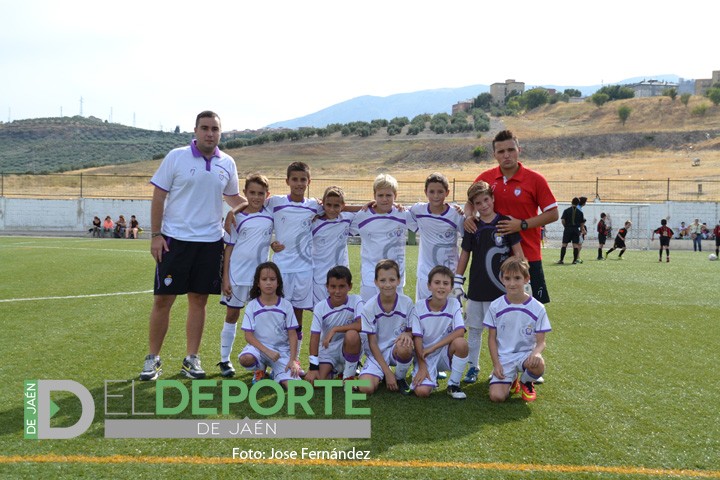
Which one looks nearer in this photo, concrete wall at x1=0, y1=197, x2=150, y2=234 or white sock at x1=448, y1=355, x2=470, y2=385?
white sock at x1=448, y1=355, x2=470, y2=385

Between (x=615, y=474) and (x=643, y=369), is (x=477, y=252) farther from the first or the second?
(x=615, y=474)

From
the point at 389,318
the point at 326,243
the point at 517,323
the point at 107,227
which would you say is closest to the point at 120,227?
the point at 107,227

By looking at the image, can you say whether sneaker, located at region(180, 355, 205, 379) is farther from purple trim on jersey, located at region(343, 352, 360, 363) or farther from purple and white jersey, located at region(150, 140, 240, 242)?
purple trim on jersey, located at region(343, 352, 360, 363)

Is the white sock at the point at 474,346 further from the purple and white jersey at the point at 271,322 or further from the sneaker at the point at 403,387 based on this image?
the purple and white jersey at the point at 271,322

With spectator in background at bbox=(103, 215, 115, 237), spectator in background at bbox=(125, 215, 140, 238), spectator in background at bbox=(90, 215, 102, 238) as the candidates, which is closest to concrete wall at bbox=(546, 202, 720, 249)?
spectator in background at bbox=(125, 215, 140, 238)

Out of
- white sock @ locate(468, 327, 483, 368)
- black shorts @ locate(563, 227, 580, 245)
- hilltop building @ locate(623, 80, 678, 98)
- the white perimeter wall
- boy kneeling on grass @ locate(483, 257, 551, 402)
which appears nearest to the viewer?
boy kneeling on grass @ locate(483, 257, 551, 402)

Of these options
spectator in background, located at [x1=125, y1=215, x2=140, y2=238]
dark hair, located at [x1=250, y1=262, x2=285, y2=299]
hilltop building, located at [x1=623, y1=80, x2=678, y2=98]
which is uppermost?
hilltop building, located at [x1=623, y1=80, x2=678, y2=98]

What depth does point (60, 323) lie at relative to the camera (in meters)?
7.41

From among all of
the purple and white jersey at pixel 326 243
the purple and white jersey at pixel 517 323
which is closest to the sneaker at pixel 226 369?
the purple and white jersey at pixel 326 243

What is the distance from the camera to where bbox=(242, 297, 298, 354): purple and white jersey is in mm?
5281

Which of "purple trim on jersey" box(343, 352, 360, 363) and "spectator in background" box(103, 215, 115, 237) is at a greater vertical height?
"purple trim on jersey" box(343, 352, 360, 363)

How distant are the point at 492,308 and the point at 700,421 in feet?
4.99

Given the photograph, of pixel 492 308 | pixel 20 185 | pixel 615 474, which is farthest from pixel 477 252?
pixel 20 185

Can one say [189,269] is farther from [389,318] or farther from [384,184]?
[384,184]
